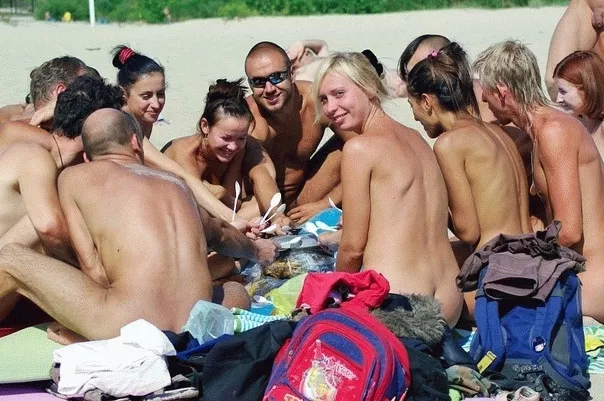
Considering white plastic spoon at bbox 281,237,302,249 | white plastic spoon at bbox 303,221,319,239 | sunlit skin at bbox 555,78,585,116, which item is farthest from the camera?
white plastic spoon at bbox 303,221,319,239

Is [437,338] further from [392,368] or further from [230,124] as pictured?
[230,124]

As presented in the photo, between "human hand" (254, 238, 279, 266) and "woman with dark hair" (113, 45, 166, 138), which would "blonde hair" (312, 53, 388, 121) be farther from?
"woman with dark hair" (113, 45, 166, 138)

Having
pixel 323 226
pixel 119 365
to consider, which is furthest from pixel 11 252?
pixel 323 226

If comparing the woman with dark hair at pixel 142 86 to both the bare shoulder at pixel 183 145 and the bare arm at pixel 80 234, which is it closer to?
the bare shoulder at pixel 183 145

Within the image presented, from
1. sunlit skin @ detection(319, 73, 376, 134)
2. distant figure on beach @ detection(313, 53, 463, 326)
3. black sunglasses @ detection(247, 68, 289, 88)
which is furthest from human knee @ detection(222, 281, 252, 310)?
black sunglasses @ detection(247, 68, 289, 88)

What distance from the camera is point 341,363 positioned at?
14.1 ft

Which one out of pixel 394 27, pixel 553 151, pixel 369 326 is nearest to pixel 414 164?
pixel 553 151

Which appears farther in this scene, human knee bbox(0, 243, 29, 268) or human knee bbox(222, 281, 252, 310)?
human knee bbox(222, 281, 252, 310)

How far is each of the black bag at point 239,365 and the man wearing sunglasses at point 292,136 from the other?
2744 mm

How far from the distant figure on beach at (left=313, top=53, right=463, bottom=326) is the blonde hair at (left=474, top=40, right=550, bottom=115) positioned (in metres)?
0.67

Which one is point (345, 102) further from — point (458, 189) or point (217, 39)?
point (217, 39)

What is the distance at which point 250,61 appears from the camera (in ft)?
24.4

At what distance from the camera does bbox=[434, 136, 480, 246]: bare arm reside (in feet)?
18.2

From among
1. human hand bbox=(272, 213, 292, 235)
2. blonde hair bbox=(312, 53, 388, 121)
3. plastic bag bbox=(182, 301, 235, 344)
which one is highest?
blonde hair bbox=(312, 53, 388, 121)
